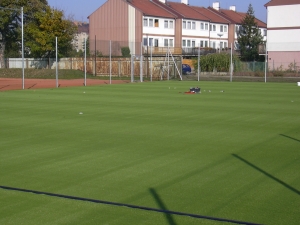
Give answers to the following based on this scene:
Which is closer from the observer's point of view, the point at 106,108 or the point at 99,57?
the point at 106,108

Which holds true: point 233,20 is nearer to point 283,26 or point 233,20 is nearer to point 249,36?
point 249,36

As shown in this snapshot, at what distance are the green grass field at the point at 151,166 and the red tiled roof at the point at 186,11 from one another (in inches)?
2338

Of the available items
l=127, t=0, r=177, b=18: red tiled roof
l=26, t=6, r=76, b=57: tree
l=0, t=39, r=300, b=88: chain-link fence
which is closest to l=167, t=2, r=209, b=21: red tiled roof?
l=127, t=0, r=177, b=18: red tiled roof

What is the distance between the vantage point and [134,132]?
1255 centimetres

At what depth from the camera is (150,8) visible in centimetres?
7056

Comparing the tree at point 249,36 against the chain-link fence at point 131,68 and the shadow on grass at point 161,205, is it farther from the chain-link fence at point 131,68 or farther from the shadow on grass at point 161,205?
the shadow on grass at point 161,205

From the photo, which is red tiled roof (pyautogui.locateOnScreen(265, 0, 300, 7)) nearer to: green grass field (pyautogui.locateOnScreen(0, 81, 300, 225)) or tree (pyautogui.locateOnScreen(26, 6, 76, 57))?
tree (pyautogui.locateOnScreen(26, 6, 76, 57))

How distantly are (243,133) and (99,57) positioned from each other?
113 feet

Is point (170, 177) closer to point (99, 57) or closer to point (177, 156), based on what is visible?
point (177, 156)

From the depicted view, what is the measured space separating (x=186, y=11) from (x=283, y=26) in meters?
19.0

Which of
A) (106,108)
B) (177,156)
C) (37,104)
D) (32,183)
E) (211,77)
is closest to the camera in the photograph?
(32,183)

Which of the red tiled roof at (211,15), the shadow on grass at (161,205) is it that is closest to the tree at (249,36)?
Result: the red tiled roof at (211,15)

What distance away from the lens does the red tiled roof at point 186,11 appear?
74188 millimetres

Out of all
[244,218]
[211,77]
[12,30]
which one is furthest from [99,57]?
[244,218]
